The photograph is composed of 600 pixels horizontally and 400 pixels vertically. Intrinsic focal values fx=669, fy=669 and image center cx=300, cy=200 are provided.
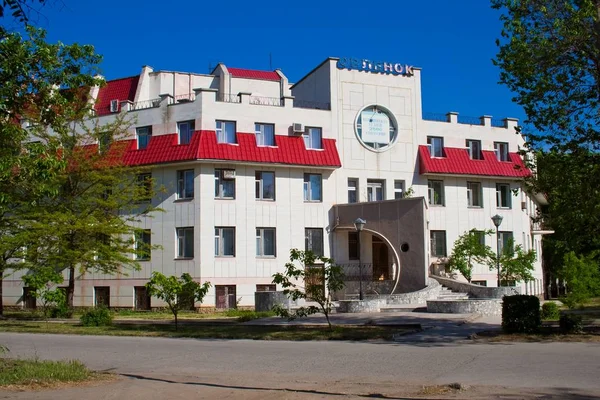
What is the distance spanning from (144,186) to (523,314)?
68.5 feet

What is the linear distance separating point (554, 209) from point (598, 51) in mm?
4382

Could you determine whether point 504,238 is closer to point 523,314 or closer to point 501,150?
point 501,150

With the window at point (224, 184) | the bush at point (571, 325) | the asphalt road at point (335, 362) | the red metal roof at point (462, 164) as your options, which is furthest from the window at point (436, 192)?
the asphalt road at point (335, 362)

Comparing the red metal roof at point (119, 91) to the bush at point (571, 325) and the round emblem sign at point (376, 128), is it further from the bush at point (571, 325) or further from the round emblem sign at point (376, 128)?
the bush at point (571, 325)

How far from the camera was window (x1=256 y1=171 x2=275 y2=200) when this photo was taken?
35438 mm

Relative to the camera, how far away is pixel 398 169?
3819cm

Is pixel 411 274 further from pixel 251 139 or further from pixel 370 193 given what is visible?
pixel 251 139

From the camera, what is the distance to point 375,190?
3803cm

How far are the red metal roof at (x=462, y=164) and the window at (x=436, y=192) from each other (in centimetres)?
113

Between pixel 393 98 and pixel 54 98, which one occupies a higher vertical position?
pixel 393 98

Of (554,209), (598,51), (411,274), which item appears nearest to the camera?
(598,51)

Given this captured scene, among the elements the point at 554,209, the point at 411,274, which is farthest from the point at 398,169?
the point at 554,209

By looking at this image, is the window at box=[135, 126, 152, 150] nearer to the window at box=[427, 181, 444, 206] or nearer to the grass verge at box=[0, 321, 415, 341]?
the grass verge at box=[0, 321, 415, 341]

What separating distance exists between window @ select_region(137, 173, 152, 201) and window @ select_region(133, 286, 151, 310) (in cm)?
481
